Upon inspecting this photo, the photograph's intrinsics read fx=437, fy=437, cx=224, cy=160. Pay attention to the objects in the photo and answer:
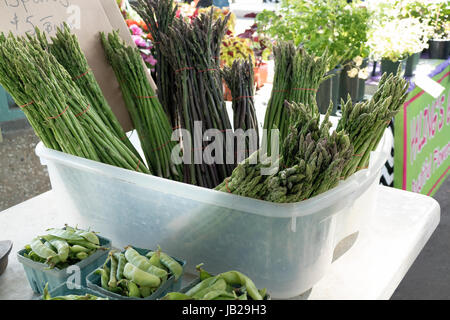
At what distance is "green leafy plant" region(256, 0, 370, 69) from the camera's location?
2127mm

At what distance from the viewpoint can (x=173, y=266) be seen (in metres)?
0.72

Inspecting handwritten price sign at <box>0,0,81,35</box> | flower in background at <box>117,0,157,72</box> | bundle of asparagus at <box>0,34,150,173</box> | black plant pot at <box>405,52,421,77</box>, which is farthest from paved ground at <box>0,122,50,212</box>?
black plant pot at <box>405,52,421,77</box>

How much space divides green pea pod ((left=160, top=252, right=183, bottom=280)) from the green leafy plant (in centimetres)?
160

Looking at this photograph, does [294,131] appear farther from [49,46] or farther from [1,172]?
[1,172]

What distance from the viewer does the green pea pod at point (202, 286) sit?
661mm

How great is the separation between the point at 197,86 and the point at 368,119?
16.5 inches

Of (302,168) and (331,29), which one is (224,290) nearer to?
(302,168)

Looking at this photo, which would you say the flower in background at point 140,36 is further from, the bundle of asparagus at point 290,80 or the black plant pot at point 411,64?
the black plant pot at point 411,64

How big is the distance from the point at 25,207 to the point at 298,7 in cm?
167

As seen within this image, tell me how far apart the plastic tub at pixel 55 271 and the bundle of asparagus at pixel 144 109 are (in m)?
0.29

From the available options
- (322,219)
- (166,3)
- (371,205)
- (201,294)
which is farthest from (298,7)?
(201,294)

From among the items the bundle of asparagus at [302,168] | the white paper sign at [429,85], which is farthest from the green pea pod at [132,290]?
the white paper sign at [429,85]

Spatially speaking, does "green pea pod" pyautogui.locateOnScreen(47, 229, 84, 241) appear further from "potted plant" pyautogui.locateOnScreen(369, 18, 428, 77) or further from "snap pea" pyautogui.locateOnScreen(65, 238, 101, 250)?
"potted plant" pyautogui.locateOnScreen(369, 18, 428, 77)

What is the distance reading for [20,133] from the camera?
96.3 inches
